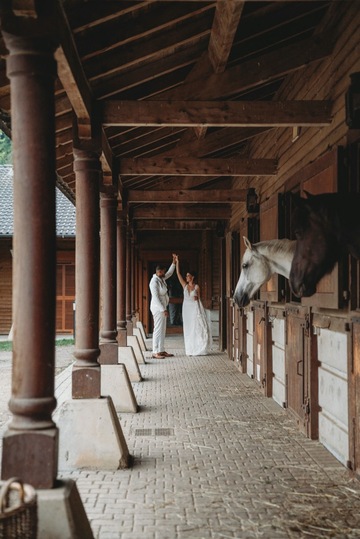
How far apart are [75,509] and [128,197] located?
29.2ft

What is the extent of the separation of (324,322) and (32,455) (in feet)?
10.8

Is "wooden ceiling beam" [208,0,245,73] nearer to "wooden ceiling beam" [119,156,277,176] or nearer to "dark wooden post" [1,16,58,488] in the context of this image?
"dark wooden post" [1,16,58,488]

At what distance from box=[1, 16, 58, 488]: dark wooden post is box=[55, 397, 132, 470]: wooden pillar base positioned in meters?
2.22

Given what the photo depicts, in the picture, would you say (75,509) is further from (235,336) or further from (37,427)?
(235,336)

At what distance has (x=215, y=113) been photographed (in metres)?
6.07

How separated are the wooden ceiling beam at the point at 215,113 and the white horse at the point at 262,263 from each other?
47.5 inches

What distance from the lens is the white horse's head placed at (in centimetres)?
667

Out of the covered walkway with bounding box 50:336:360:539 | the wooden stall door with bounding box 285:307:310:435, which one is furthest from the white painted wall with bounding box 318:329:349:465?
the wooden stall door with bounding box 285:307:310:435

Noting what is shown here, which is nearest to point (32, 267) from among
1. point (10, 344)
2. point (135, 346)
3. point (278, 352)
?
point (278, 352)

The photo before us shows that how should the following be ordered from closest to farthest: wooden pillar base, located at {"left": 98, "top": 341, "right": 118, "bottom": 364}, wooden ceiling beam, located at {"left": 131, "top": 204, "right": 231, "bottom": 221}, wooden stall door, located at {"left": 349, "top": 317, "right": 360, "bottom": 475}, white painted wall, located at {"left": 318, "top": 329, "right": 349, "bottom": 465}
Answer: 1. wooden stall door, located at {"left": 349, "top": 317, "right": 360, "bottom": 475}
2. white painted wall, located at {"left": 318, "top": 329, "right": 349, "bottom": 465}
3. wooden pillar base, located at {"left": 98, "top": 341, "right": 118, "bottom": 364}
4. wooden ceiling beam, located at {"left": 131, "top": 204, "right": 231, "bottom": 221}

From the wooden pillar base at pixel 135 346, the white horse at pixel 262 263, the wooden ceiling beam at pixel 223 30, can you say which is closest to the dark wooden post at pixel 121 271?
the wooden pillar base at pixel 135 346

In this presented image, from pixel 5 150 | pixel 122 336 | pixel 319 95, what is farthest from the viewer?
pixel 5 150

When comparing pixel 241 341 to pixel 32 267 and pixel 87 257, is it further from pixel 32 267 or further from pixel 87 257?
pixel 32 267

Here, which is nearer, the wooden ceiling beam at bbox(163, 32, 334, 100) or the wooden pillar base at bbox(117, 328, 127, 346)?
the wooden ceiling beam at bbox(163, 32, 334, 100)
